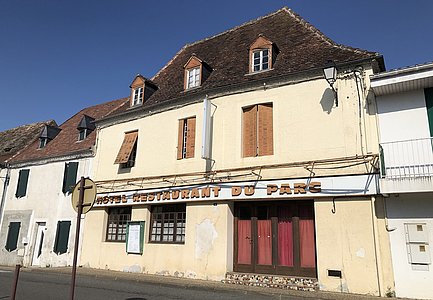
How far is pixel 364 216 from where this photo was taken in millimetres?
9734

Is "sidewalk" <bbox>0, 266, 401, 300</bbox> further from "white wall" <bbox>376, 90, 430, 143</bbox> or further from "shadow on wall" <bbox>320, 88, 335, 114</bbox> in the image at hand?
"shadow on wall" <bbox>320, 88, 335, 114</bbox>

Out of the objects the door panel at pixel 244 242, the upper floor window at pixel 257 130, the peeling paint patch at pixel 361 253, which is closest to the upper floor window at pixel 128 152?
the upper floor window at pixel 257 130

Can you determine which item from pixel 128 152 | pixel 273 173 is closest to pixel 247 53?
pixel 273 173

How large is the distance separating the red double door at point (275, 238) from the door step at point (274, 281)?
43cm

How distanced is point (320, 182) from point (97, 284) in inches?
301

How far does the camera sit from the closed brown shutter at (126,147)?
15060 mm

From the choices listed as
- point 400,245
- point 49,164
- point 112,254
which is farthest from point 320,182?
point 49,164

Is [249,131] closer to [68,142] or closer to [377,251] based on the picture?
[377,251]

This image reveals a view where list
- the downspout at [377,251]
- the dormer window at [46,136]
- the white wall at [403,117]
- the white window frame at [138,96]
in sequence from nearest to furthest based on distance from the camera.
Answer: the downspout at [377,251], the white wall at [403,117], the white window frame at [138,96], the dormer window at [46,136]

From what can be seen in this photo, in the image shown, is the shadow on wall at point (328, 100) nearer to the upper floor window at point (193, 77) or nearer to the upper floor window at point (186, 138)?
the upper floor window at point (186, 138)

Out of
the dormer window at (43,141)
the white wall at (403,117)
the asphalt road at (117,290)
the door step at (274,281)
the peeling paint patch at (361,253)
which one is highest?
the dormer window at (43,141)

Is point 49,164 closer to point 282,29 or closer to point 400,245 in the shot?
point 282,29

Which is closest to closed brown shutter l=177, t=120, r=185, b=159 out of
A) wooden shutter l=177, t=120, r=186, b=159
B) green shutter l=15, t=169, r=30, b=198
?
wooden shutter l=177, t=120, r=186, b=159

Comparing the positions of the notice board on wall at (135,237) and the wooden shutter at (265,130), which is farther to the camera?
the notice board on wall at (135,237)
